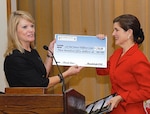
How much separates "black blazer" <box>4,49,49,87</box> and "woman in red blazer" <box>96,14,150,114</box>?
0.53m

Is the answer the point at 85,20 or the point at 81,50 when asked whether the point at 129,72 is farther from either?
the point at 85,20

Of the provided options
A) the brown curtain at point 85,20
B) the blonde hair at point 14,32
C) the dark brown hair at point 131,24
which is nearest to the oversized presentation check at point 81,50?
the dark brown hair at point 131,24

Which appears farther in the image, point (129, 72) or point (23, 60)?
point (129, 72)

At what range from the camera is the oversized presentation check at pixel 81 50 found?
2.33m

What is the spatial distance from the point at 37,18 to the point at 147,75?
1.36 m

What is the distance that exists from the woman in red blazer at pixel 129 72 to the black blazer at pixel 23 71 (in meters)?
0.53

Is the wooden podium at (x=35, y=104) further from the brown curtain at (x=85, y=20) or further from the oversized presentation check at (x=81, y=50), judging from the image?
the brown curtain at (x=85, y=20)

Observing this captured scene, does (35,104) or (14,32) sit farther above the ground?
(14,32)

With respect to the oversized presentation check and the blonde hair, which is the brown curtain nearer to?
the oversized presentation check

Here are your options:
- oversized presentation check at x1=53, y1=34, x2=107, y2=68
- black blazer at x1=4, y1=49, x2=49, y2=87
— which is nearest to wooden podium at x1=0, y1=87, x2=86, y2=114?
black blazer at x1=4, y1=49, x2=49, y2=87

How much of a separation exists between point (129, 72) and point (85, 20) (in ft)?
3.03

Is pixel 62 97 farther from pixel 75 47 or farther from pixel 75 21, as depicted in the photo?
pixel 75 21

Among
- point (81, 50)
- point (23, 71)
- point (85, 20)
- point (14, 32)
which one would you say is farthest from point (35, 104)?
point (85, 20)

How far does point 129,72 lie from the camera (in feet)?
Result: 7.07
